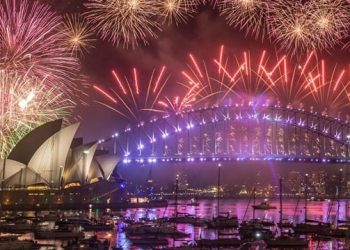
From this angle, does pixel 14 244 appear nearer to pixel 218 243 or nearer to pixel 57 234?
pixel 57 234

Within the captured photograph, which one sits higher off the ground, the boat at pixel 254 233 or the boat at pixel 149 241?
the boat at pixel 254 233

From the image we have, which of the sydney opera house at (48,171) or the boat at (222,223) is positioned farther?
the sydney opera house at (48,171)

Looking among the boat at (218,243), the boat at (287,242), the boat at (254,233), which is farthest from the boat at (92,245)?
the boat at (254,233)

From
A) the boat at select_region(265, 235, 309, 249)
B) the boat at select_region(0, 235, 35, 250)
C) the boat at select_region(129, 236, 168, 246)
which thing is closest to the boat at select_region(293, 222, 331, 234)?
the boat at select_region(265, 235, 309, 249)

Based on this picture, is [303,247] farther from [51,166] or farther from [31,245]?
[51,166]

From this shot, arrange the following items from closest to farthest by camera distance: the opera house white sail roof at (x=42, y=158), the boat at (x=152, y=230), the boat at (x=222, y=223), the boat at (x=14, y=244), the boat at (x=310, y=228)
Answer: the boat at (x=14, y=244) → the boat at (x=152, y=230) → the boat at (x=310, y=228) → the boat at (x=222, y=223) → the opera house white sail roof at (x=42, y=158)

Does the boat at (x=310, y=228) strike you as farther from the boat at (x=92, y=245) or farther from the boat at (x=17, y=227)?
the boat at (x=17, y=227)

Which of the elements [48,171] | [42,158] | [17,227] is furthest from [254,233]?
[48,171]

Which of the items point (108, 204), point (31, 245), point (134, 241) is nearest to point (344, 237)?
point (134, 241)

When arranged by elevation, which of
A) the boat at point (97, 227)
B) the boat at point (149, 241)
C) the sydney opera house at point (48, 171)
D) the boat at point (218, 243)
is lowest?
the boat at point (149, 241)
